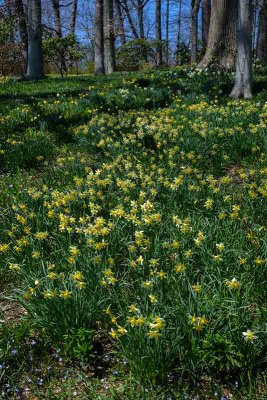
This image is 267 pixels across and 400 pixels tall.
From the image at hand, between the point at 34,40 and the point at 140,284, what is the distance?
1293 cm

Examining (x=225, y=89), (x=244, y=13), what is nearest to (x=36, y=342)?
(x=244, y=13)

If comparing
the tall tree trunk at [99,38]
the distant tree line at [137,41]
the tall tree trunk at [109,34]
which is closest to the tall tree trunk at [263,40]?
the distant tree line at [137,41]

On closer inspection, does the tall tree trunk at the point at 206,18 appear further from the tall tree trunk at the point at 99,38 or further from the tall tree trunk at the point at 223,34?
the tall tree trunk at the point at 223,34

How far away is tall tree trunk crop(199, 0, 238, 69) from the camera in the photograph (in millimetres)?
10719

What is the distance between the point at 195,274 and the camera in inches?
95.9

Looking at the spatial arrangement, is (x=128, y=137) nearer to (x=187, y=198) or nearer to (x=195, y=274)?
(x=187, y=198)

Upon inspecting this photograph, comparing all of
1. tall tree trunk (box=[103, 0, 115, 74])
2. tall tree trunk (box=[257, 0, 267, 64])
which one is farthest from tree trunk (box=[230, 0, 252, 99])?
tall tree trunk (box=[103, 0, 115, 74])

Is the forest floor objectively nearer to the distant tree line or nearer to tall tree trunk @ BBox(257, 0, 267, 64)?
the distant tree line

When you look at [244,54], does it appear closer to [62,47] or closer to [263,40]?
[263,40]

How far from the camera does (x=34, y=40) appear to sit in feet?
44.6

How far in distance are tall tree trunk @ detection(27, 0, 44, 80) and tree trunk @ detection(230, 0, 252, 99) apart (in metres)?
8.39

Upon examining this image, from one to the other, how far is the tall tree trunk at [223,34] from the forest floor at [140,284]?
6762mm

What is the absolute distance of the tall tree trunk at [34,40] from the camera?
13.2m

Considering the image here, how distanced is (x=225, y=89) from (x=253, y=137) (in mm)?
3803
